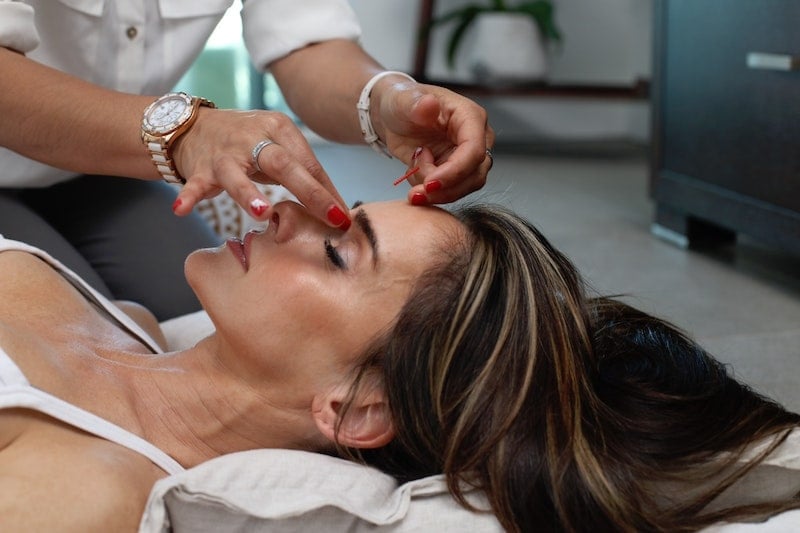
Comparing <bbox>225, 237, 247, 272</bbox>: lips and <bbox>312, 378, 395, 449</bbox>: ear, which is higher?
<bbox>225, 237, 247, 272</bbox>: lips

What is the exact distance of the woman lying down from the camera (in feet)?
3.45

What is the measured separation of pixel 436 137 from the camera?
1.43m

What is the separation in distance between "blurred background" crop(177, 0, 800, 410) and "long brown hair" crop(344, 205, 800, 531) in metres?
0.32

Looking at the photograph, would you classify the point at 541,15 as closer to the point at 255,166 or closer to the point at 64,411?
the point at 255,166

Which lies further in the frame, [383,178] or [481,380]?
[383,178]

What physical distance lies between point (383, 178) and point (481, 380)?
2.92m

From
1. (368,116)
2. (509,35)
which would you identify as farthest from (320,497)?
(509,35)

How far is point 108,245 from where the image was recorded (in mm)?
1862

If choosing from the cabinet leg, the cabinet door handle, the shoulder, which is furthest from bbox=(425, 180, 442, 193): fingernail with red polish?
the cabinet leg

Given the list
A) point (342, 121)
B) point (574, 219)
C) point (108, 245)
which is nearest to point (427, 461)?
point (342, 121)

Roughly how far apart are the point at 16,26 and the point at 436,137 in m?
0.63

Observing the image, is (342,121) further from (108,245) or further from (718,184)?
(718,184)

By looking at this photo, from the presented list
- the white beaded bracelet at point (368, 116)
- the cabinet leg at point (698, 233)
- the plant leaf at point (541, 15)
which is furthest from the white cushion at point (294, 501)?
Answer: the plant leaf at point (541, 15)

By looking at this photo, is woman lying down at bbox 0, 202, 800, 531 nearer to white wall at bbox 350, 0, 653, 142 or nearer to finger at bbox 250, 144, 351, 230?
finger at bbox 250, 144, 351, 230
